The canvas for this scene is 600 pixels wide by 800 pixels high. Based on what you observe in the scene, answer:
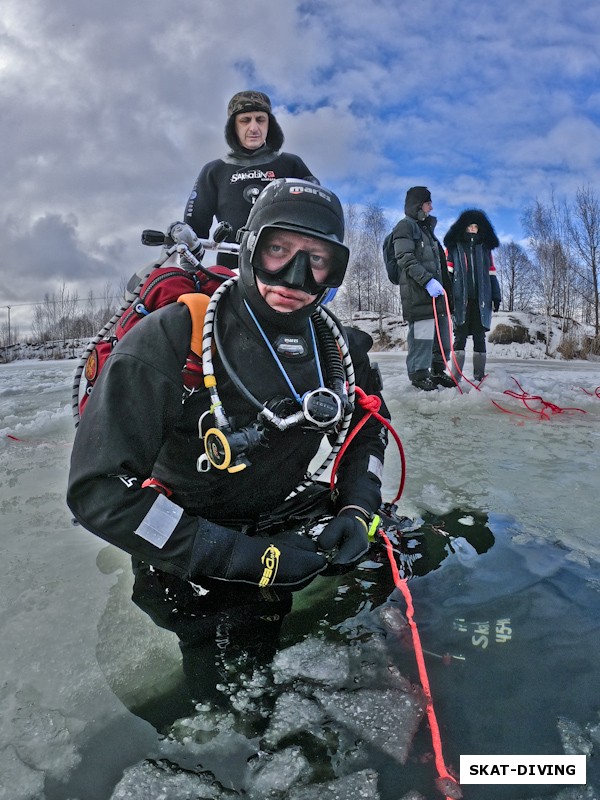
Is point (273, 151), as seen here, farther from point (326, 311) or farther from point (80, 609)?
point (80, 609)

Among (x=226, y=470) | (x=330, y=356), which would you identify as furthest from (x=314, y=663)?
(x=330, y=356)

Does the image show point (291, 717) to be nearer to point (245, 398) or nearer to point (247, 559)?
point (247, 559)

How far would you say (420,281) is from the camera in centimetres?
643

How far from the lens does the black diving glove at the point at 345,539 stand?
6.61ft

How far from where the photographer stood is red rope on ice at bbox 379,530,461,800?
1299 mm

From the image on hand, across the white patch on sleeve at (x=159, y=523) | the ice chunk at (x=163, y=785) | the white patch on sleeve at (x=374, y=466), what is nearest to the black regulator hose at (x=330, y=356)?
the white patch on sleeve at (x=374, y=466)

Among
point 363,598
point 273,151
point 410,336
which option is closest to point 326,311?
point 363,598

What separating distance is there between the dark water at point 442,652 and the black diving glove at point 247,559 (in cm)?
18

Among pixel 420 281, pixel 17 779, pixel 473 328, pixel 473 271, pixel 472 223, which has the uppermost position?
pixel 472 223

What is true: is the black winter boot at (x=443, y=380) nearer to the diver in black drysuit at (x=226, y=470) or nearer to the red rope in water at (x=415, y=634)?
the red rope in water at (x=415, y=634)

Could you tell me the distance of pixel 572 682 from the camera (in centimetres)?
159

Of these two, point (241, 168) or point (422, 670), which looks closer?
point (422, 670)

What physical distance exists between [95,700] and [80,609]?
577 millimetres

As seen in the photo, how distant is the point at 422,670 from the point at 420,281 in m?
5.41
